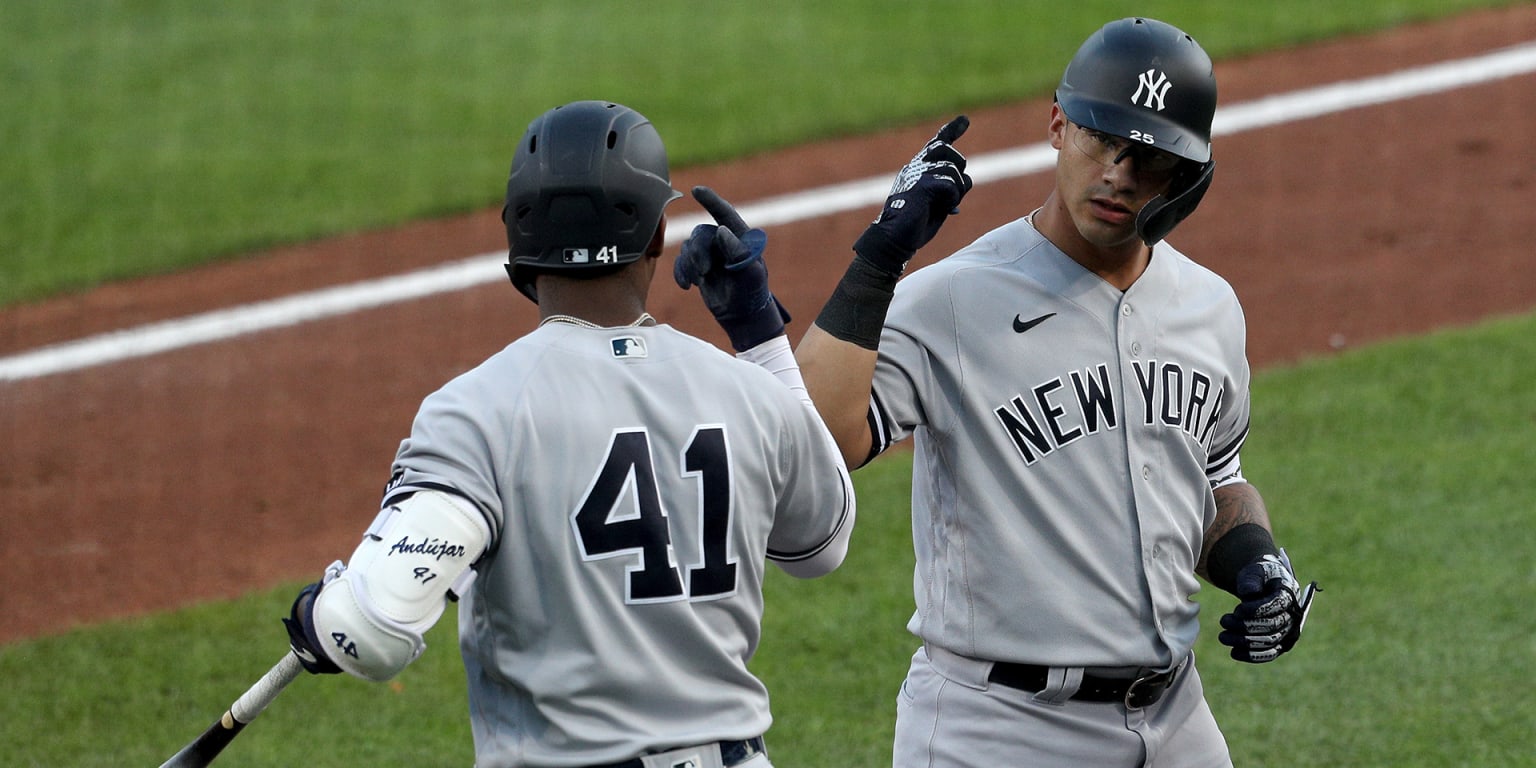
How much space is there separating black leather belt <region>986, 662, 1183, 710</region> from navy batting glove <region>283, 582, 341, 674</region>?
130cm

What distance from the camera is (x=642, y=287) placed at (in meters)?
2.71

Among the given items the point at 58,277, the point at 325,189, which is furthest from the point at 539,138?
the point at 325,189

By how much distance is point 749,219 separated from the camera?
955 cm

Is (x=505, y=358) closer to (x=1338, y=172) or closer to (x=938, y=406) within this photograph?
(x=938, y=406)

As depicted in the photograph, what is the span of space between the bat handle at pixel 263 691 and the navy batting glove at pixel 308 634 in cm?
25

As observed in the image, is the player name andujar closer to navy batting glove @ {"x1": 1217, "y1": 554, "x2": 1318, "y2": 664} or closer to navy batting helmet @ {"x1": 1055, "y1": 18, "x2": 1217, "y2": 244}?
navy batting helmet @ {"x1": 1055, "y1": 18, "x2": 1217, "y2": 244}

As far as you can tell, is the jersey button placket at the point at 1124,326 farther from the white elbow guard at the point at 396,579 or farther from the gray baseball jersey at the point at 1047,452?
the white elbow guard at the point at 396,579

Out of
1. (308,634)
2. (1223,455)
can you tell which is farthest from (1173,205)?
(308,634)

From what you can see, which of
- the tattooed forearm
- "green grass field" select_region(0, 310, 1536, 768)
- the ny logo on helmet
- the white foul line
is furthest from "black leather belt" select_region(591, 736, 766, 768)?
the white foul line

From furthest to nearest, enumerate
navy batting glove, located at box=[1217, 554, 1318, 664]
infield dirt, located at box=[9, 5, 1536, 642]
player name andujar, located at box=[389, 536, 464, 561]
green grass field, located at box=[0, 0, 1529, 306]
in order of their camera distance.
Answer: green grass field, located at box=[0, 0, 1529, 306] → infield dirt, located at box=[9, 5, 1536, 642] → navy batting glove, located at box=[1217, 554, 1318, 664] → player name andujar, located at box=[389, 536, 464, 561]

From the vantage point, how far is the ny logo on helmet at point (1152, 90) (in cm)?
322

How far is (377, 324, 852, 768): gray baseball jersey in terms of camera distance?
98.0 inches

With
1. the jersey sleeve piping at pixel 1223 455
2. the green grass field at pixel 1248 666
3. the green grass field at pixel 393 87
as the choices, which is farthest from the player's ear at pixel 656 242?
the green grass field at pixel 393 87

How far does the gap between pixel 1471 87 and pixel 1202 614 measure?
Result: 613 centimetres
